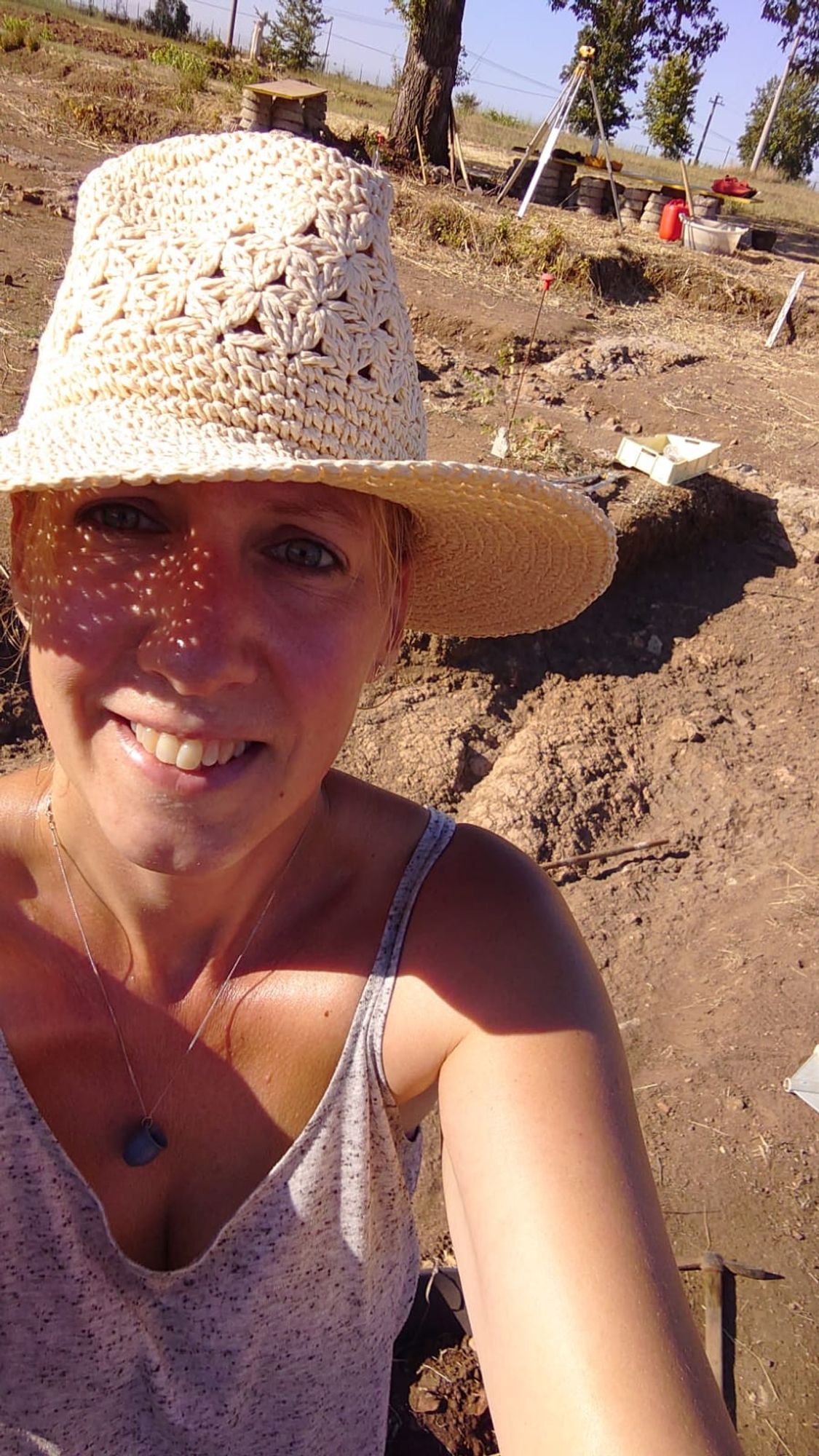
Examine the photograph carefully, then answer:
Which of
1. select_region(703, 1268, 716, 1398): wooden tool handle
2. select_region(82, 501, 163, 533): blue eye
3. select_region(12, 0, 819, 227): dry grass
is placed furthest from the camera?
select_region(12, 0, 819, 227): dry grass

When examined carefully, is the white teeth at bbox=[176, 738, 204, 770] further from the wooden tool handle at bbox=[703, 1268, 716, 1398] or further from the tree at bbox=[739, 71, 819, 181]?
the tree at bbox=[739, 71, 819, 181]

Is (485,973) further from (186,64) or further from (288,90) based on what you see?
(186,64)

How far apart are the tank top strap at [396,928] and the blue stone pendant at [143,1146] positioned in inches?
12.3

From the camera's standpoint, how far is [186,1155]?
1347mm

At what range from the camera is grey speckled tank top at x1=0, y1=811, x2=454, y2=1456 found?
1.22 m

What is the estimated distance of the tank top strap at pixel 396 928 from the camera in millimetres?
1329

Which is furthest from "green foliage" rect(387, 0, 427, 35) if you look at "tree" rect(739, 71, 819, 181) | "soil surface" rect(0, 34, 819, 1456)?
"tree" rect(739, 71, 819, 181)

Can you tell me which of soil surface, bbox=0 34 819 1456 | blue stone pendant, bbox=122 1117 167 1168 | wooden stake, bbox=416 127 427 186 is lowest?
soil surface, bbox=0 34 819 1456

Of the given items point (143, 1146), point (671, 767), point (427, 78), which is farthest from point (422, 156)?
point (143, 1146)

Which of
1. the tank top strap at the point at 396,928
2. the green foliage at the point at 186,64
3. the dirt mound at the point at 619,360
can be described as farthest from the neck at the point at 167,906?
the green foliage at the point at 186,64

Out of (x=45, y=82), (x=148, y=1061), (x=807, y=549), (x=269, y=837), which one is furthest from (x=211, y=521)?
(x=45, y=82)

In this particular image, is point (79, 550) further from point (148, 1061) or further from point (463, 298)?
point (463, 298)

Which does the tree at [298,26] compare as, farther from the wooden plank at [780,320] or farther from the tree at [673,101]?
the wooden plank at [780,320]

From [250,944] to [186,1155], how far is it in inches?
11.4
